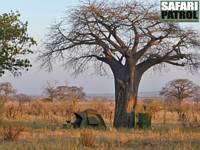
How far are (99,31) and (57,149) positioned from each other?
1565 centimetres

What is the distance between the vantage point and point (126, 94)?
30984 mm

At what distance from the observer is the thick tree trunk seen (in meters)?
30.8

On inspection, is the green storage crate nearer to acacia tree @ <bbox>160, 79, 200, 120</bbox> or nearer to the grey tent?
the grey tent

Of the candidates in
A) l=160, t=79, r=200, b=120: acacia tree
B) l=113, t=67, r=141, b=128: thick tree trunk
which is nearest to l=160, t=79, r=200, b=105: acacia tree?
l=160, t=79, r=200, b=120: acacia tree

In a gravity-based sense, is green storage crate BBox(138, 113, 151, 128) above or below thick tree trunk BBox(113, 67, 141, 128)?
below

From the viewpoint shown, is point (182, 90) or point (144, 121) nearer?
point (144, 121)

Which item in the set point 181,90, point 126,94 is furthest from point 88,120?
point 181,90

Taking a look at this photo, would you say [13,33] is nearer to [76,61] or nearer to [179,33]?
[76,61]

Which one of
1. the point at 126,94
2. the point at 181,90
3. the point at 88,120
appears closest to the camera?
the point at 88,120

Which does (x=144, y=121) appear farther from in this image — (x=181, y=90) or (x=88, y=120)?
(x=181, y=90)

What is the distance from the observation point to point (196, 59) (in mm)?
30859

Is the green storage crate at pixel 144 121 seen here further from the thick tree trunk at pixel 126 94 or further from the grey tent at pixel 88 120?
the grey tent at pixel 88 120

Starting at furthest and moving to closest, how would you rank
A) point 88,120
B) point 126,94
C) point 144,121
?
point 126,94 < point 144,121 < point 88,120

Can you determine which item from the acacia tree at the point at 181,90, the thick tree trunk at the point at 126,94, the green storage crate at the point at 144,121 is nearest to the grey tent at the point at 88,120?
the green storage crate at the point at 144,121
